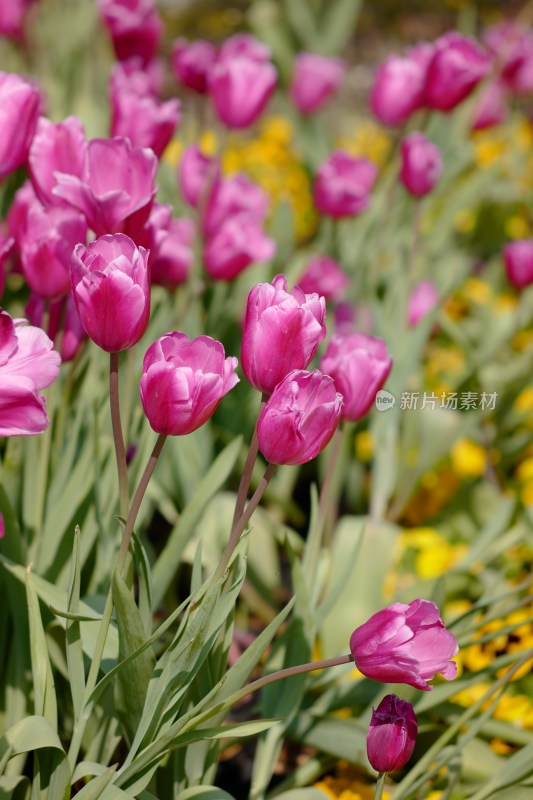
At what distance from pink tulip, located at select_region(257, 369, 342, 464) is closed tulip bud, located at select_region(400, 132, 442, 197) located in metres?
1.01

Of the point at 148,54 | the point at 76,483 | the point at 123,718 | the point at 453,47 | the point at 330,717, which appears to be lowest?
the point at 330,717

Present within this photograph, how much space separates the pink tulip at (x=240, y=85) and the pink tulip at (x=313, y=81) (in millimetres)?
714

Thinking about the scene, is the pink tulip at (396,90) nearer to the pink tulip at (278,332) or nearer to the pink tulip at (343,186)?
the pink tulip at (343,186)

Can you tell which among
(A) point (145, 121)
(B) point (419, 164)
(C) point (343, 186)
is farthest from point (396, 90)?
(A) point (145, 121)

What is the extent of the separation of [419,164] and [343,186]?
26 cm

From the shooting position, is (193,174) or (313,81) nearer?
(193,174)

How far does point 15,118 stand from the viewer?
1.01 meters

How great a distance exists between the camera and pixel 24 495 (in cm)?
111

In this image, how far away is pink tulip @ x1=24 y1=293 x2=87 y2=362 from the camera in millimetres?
1069

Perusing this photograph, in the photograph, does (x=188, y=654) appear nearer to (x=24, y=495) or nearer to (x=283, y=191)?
(x=24, y=495)

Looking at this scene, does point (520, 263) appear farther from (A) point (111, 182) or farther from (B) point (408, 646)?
(B) point (408, 646)

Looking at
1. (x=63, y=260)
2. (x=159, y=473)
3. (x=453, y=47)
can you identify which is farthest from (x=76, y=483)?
(x=453, y=47)

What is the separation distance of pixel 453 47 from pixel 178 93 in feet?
10.6

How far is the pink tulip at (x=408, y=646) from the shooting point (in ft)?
2.49
